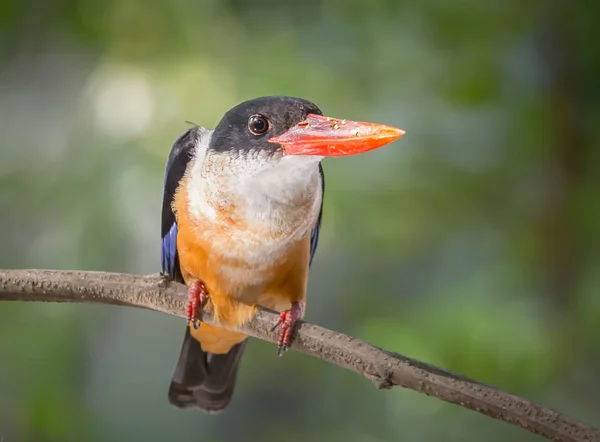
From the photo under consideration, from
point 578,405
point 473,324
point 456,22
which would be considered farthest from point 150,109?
point 578,405

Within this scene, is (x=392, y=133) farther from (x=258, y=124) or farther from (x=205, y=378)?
(x=205, y=378)

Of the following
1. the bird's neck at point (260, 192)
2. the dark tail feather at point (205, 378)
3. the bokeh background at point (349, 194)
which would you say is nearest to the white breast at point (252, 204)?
the bird's neck at point (260, 192)

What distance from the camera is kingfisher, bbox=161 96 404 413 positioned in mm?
918

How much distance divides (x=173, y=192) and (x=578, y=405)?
1096 mm

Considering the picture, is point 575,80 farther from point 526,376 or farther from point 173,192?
point 173,192

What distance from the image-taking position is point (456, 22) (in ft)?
5.44

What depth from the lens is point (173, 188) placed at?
1147mm

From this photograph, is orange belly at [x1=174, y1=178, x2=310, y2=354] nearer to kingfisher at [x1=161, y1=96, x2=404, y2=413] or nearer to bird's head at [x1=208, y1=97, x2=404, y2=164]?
kingfisher at [x1=161, y1=96, x2=404, y2=413]

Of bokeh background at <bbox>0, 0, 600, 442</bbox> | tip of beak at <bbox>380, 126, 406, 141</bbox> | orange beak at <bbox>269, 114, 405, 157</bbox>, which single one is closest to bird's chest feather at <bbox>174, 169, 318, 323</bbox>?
orange beak at <bbox>269, 114, 405, 157</bbox>

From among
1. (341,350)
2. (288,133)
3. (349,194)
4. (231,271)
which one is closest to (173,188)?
(231,271)

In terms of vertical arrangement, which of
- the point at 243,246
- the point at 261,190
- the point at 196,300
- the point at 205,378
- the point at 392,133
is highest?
the point at 392,133

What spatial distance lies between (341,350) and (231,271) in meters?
0.25

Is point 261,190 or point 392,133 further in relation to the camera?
point 261,190

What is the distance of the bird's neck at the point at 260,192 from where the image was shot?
0.96 metres
